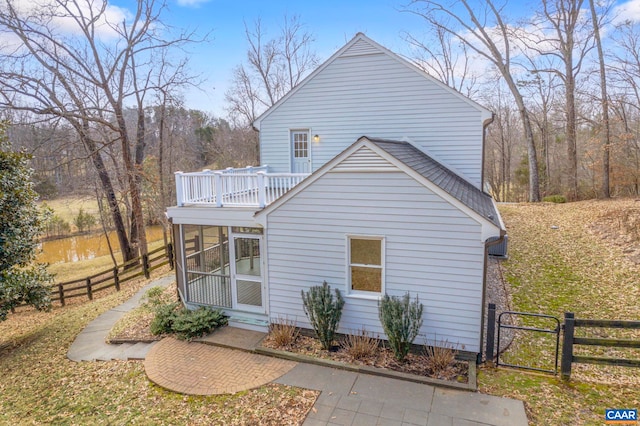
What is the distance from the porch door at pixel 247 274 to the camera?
9.07 meters

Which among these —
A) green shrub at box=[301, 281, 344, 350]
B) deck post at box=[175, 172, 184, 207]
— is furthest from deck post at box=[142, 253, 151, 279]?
green shrub at box=[301, 281, 344, 350]

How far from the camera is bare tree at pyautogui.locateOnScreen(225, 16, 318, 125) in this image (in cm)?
2873

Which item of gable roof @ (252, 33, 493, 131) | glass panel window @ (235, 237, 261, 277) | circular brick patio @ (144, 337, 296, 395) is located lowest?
circular brick patio @ (144, 337, 296, 395)

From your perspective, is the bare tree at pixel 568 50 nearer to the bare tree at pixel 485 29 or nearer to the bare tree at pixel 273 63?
the bare tree at pixel 485 29

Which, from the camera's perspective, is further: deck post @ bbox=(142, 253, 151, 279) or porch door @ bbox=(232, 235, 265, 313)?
deck post @ bbox=(142, 253, 151, 279)

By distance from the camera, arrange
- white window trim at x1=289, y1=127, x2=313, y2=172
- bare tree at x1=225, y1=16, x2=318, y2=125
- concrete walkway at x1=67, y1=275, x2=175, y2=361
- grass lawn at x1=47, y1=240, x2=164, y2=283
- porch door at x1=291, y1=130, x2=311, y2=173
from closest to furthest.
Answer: concrete walkway at x1=67, y1=275, x2=175, y2=361
white window trim at x1=289, y1=127, x2=313, y2=172
porch door at x1=291, y1=130, x2=311, y2=173
grass lawn at x1=47, y1=240, x2=164, y2=283
bare tree at x1=225, y1=16, x2=318, y2=125

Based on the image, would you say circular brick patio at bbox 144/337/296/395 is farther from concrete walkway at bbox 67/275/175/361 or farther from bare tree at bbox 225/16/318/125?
bare tree at bbox 225/16/318/125

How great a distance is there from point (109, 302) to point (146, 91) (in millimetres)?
11699

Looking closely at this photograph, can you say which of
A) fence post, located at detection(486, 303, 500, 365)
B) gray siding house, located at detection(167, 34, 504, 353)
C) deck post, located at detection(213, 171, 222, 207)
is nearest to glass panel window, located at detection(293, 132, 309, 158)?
gray siding house, located at detection(167, 34, 504, 353)

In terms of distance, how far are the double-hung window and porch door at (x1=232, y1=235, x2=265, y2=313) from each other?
2.48 m

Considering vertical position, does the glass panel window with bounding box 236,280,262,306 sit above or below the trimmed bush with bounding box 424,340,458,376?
above

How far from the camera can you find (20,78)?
16.0 metres

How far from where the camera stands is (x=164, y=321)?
30.5 feet

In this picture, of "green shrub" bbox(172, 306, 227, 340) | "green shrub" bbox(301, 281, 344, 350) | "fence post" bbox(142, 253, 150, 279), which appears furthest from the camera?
"fence post" bbox(142, 253, 150, 279)
